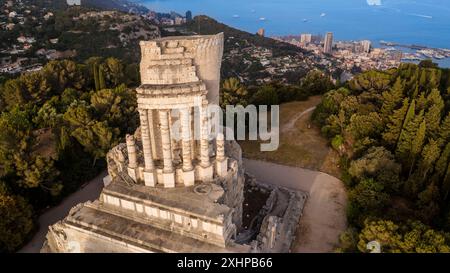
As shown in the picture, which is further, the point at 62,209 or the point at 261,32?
the point at 261,32

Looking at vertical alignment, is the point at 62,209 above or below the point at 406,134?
below

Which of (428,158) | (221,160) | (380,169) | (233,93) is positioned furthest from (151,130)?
(428,158)

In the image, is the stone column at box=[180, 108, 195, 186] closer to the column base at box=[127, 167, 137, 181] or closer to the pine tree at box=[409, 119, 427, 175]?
the column base at box=[127, 167, 137, 181]

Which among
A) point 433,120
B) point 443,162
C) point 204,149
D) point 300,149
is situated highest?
point 204,149

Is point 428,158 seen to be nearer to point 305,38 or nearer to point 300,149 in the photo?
point 300,149

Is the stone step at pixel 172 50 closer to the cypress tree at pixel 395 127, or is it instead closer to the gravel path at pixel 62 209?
the gravel path at pixel 62 209

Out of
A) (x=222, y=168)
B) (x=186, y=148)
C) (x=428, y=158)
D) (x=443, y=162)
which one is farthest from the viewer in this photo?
(x=428, y=158)

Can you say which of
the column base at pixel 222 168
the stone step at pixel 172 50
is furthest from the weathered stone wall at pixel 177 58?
the column base at pixel 222 168
